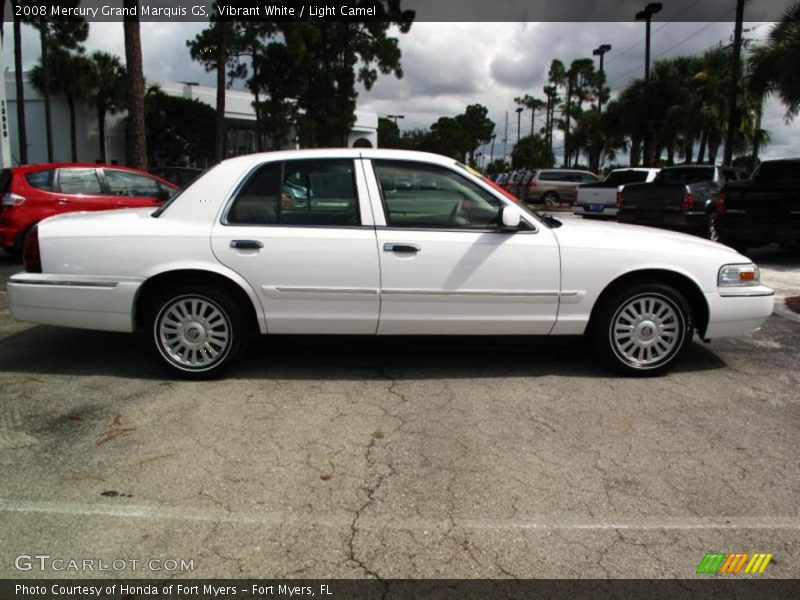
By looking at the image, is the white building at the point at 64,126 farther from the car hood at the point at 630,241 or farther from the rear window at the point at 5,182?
the car hood at the point at 630,241

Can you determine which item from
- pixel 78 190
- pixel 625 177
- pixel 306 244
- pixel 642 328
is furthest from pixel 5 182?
pixel 625 177

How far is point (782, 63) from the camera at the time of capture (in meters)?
18.5

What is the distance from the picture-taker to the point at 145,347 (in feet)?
18.8

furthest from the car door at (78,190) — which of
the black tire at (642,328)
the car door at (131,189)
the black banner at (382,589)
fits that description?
the black banner at (382,589)

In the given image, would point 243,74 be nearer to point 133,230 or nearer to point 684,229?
point 684,229

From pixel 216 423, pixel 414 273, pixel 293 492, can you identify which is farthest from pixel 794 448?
pixel 216 423

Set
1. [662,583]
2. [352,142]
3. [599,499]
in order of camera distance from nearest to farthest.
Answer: [662,583]
[599,499]
[352,142]

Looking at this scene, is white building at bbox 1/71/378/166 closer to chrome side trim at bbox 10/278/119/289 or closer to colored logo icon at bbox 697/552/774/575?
chrome side trim at bbox 10/278/119/289

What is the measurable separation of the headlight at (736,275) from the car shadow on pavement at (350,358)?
755 mm

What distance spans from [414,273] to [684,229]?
9.27 m

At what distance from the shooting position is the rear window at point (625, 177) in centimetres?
1978

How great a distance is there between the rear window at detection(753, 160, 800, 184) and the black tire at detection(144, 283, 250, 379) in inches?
362

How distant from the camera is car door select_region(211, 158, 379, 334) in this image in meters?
4.66

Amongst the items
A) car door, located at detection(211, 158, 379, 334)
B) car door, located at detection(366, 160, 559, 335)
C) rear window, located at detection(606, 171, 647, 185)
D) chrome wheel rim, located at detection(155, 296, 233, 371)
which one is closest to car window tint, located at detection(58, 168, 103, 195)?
chrome wheel rim, located at detection(155, 296, 233, 371)
